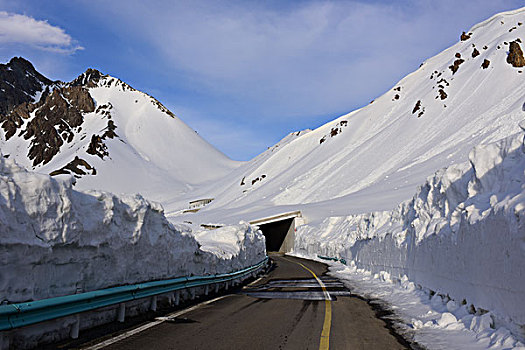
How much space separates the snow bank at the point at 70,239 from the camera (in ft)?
18.7

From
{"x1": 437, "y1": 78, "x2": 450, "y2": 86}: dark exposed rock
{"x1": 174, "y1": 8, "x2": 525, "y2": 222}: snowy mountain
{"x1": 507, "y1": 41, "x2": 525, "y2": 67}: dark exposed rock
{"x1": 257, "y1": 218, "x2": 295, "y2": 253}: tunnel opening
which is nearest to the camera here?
{"x1": 257, "y1": 218, "x2": 295, "y2": 253}: tunnel opening

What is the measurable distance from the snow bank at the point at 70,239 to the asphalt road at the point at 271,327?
4.10 feet

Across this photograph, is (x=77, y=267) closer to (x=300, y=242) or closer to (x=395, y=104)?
(x=300, y=242)

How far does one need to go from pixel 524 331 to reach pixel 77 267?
672cm

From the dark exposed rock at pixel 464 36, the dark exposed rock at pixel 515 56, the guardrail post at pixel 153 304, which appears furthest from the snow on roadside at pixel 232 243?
the dark exposed rock at pixel 464 36

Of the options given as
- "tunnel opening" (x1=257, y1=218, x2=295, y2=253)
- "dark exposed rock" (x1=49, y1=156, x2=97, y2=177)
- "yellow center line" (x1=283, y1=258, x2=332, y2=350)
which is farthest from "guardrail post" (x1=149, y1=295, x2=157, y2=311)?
"dark exposed rock" (x1=49, y1=156, x2=97, y2=177)

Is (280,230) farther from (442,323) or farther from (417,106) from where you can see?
(442,323)

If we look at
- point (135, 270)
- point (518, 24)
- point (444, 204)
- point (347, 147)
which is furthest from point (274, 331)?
point (518, 24)

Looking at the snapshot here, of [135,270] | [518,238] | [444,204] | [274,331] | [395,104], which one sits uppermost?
[395,104]

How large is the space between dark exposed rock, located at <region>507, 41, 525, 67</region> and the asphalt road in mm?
97158

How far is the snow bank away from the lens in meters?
5.70

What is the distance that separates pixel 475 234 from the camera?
7.99m

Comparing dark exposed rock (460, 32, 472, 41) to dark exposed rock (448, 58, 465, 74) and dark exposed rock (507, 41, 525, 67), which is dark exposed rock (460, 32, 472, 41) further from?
dark exposed rock (507, 41, 525, 67)

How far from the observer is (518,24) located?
103000 mm
